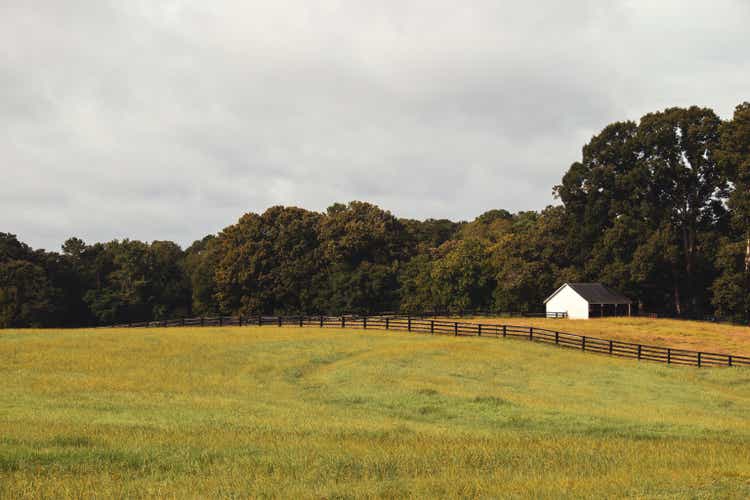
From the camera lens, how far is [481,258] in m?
93.7

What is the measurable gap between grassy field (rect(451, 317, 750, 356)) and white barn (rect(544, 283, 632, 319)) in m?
3.09

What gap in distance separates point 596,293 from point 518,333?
33.1 m

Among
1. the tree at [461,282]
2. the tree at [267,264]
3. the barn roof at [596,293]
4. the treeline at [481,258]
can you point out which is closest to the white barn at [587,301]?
the barn roof at [596,293]

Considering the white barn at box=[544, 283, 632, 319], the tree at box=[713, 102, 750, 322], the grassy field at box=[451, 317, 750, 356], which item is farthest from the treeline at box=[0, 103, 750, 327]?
the grassy field at box=[451, 317, 750, 356]

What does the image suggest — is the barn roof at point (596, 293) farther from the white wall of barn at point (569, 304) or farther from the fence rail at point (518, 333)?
the fence rail at point (518, 333)

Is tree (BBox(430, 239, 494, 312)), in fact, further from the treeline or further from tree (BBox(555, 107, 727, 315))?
tree (BBox(555, 107, 727, 315))

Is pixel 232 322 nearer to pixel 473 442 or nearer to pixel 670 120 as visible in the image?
pixel 473 442

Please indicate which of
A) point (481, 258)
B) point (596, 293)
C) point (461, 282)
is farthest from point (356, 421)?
point (481, 258)

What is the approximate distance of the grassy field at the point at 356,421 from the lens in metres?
11.7

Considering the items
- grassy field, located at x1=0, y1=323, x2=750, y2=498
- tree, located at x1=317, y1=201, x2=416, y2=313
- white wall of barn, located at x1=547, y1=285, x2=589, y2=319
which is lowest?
grassy field, located at x1=0, y1=323, x2=750, y2=498

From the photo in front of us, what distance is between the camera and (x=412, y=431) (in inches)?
742

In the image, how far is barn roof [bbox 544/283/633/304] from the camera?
8031cm

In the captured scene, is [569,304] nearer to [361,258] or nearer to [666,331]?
[666,331]

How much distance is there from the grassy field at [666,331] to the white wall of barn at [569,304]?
9.77ft
